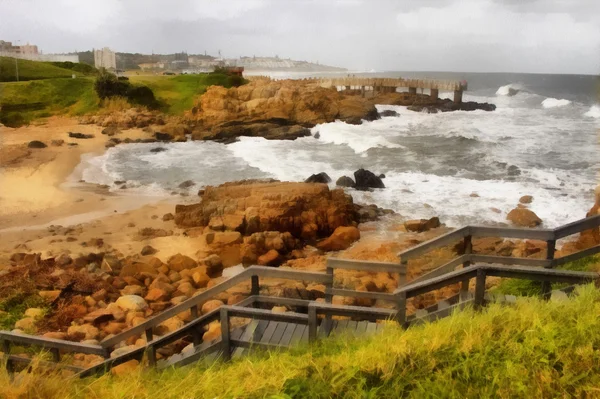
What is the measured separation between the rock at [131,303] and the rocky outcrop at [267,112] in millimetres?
22936

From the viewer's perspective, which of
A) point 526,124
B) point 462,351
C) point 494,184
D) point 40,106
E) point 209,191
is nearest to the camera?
point 462,351

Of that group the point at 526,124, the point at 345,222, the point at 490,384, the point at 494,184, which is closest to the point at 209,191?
the point at 345,222

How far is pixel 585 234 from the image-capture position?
929cm

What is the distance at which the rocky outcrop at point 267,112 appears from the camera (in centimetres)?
3369

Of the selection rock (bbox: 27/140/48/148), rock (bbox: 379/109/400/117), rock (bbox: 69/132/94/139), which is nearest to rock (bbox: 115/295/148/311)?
rock (bbox: 27/140/48/148)

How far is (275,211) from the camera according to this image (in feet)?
47.6

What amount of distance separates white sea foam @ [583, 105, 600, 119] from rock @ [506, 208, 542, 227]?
138 feet

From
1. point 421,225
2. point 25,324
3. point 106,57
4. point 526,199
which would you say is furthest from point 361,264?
point 106,57

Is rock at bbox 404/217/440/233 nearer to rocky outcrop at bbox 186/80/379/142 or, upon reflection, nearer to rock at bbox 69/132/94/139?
rocky outcrop at bbox 186/80/379/142

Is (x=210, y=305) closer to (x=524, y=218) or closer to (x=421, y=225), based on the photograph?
(x=421, y=225)

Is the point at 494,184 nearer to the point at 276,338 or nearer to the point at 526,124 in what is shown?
the point at 276,338

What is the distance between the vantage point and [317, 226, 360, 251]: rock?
44.7ft

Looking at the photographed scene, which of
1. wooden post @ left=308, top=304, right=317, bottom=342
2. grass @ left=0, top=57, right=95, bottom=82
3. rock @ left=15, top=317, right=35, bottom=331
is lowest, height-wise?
rock @ left=15, top=317, right=35, bottom=331

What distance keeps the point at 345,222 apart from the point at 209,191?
523cm
